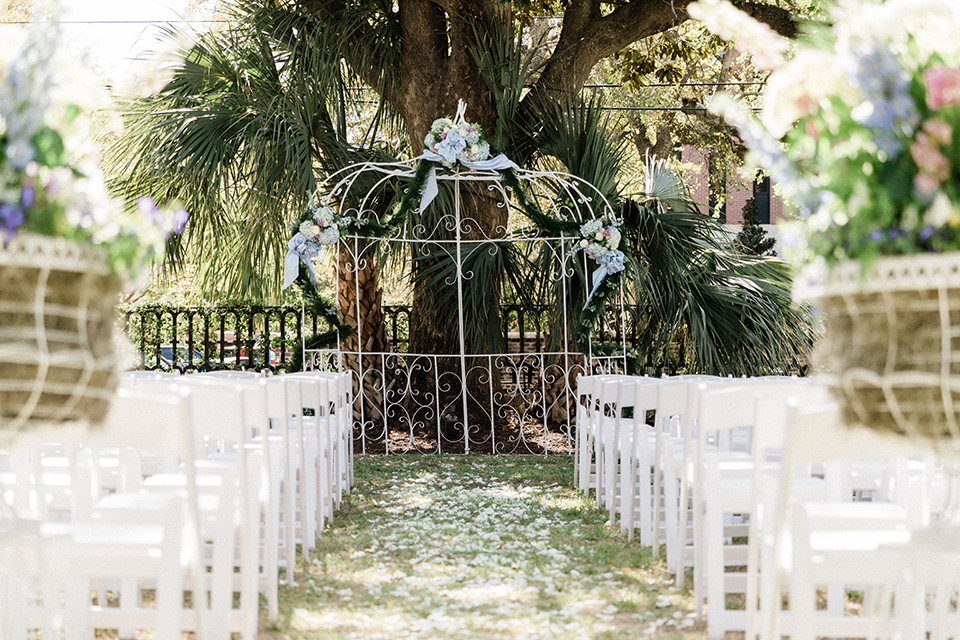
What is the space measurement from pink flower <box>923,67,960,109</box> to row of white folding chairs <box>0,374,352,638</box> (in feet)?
4.76

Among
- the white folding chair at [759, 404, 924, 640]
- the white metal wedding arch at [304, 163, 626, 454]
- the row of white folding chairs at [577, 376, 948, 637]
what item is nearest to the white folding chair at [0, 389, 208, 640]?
the white folding chair at [759, 404, 924, 640]

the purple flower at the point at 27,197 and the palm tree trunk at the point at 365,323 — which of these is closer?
the purple flower at the point at 27,197

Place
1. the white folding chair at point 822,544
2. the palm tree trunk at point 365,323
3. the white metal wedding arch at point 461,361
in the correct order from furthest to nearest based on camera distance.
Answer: the palm tree trunk at point 365,323 < the white metal wedding arch at point 461,361 < the white folding chair at point 822,544

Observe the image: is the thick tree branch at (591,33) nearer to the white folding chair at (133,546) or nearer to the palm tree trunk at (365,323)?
the palm tree trunk at (365,323)

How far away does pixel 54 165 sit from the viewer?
1514 millimetres

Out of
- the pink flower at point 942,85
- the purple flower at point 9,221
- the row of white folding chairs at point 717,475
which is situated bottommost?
the row of white folding chairs at point 717,475

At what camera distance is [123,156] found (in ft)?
25.2

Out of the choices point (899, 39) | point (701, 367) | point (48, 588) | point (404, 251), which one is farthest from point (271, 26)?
point (899, 39)

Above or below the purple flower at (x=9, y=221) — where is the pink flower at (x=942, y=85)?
above

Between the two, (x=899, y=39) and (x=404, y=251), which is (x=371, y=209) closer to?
A: (x=404, y=251)

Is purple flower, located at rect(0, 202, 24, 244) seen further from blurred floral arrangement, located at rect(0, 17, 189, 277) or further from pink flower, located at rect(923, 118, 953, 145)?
pink flower, located at rect(923, 118, 953, 145)

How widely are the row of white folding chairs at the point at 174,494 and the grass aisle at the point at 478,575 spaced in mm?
264

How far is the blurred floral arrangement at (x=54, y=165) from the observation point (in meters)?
1.45

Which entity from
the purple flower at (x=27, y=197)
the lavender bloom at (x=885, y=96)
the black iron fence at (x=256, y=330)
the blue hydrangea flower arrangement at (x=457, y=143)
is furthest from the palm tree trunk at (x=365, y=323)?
the lavender bloom at (x=885, y=96)
